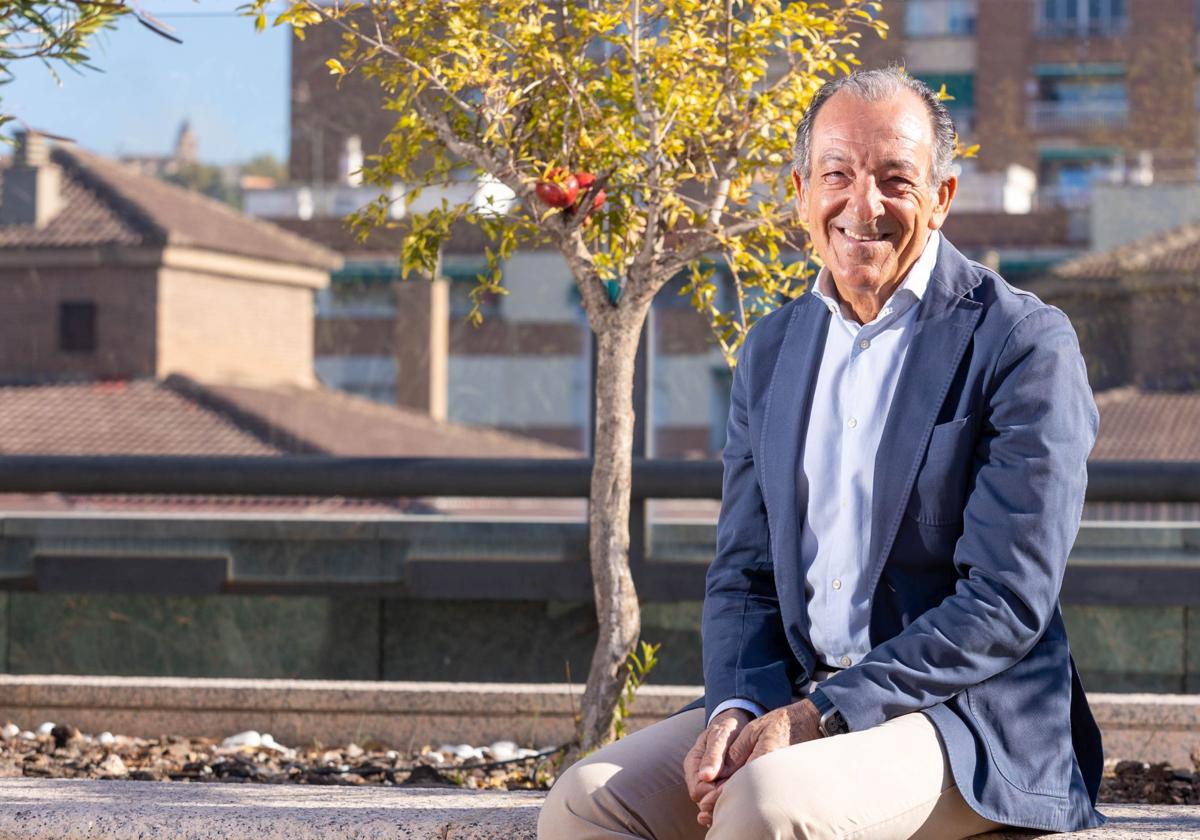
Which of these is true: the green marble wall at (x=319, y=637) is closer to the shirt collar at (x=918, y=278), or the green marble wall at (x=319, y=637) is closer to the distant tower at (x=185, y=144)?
the distant tower at (x=185, y=144)

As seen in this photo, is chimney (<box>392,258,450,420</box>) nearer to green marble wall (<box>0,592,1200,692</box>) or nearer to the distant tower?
green marble wall (<box>0,592,1200,692</box>)

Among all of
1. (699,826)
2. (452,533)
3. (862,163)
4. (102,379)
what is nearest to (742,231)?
(862,163)

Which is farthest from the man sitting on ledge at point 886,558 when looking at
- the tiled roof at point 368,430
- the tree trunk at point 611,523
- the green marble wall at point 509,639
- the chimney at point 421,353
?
the chimney at point 421,353

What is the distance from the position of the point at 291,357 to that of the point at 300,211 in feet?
1.93

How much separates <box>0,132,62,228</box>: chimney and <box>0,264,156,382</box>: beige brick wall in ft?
0.77

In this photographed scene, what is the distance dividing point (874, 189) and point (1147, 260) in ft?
12.4

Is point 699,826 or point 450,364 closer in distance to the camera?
point 699,826

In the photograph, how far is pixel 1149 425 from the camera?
19.7ft

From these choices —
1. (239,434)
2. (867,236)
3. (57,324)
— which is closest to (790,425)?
(867,236)

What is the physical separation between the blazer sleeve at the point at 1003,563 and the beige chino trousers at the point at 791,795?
0.08 m

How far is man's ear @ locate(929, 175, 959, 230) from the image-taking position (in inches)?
114

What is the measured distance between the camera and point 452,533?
19.0 feet

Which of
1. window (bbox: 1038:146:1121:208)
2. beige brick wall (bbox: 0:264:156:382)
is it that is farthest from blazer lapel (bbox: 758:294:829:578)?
beige brick wall (bbox: 0:264:156:382)

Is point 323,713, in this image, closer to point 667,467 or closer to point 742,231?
point 667,467
